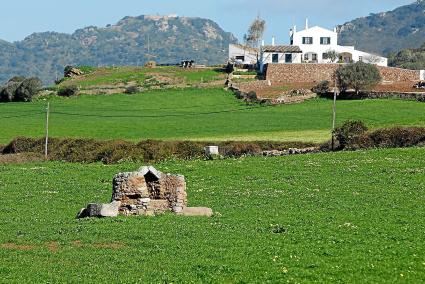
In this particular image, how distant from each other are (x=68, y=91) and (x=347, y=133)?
234 ft

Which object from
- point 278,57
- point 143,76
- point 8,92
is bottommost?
point 8,92

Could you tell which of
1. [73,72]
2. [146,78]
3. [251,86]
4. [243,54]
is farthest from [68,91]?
[243,54]

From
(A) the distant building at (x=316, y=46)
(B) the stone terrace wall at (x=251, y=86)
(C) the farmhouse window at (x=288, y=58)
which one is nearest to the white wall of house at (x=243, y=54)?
(A) the distant building at (x=316, y=46)

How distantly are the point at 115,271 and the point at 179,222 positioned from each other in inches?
357

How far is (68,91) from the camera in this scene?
131m

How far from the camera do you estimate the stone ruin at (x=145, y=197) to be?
113ft

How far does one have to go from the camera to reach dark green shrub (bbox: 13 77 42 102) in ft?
423

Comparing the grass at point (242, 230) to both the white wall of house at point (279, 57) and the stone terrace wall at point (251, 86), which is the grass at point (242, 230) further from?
the white wall of house at point (279, 57)

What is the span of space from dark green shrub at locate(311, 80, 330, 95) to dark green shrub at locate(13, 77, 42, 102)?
40591 mm

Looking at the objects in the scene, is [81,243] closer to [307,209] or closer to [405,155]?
[307,209]

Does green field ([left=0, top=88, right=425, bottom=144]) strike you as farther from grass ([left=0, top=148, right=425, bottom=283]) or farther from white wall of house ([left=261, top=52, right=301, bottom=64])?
grass ([left=0, top=148, right=425, bottom=283])

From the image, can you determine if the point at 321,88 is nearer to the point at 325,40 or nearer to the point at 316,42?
the point at 316,42

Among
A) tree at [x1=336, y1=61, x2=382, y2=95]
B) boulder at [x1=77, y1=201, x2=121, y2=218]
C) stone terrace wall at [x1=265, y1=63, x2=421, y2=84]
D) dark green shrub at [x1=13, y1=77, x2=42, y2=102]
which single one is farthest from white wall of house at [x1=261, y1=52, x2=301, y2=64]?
boulder at [x1=77, y1=201, x2=121, y2=218]

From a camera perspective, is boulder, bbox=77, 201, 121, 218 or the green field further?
the green field
